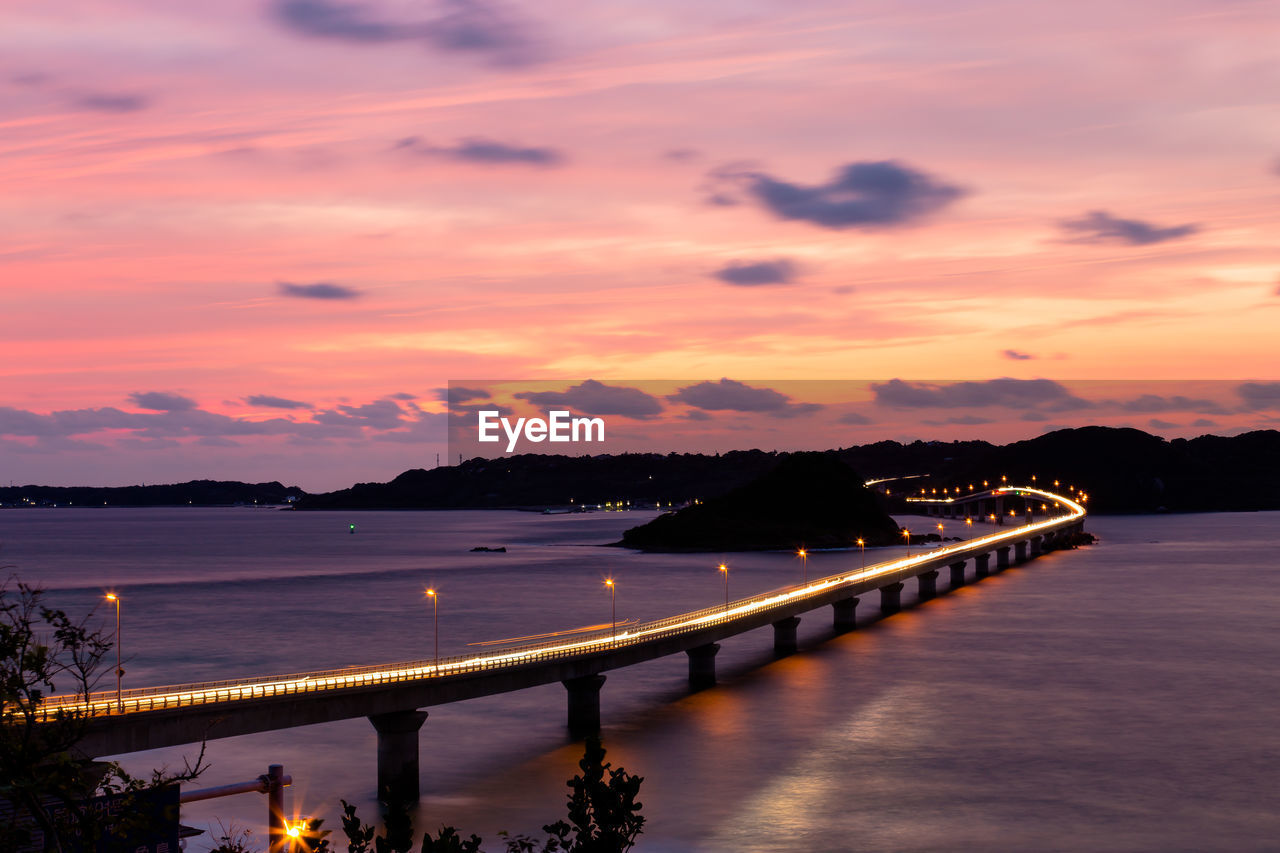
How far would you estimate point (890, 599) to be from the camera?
451 ft

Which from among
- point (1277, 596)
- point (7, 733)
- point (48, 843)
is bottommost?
point (1277, 596)

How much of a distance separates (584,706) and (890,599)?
261 ft

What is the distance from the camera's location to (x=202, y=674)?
312ft

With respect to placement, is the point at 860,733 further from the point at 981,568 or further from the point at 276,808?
the point at 981,568

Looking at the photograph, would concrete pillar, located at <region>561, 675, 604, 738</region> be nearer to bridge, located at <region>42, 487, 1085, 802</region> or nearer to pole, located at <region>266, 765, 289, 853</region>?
bridge, located at <region>42, 487, 1085, 802</region>

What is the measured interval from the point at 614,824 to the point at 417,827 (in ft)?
81.3

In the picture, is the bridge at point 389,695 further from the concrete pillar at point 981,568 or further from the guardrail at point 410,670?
the concrete pillar at point 981,568

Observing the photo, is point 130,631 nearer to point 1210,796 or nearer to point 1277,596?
point 1210,796

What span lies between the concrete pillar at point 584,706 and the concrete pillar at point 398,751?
15226mm

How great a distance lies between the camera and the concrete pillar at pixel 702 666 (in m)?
82.1

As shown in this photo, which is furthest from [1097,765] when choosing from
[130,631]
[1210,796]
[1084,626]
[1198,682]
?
[130,631]

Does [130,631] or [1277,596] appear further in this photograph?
[1277,596]

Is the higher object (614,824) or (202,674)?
(614,824)

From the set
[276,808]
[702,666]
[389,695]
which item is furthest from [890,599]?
[276,808]
